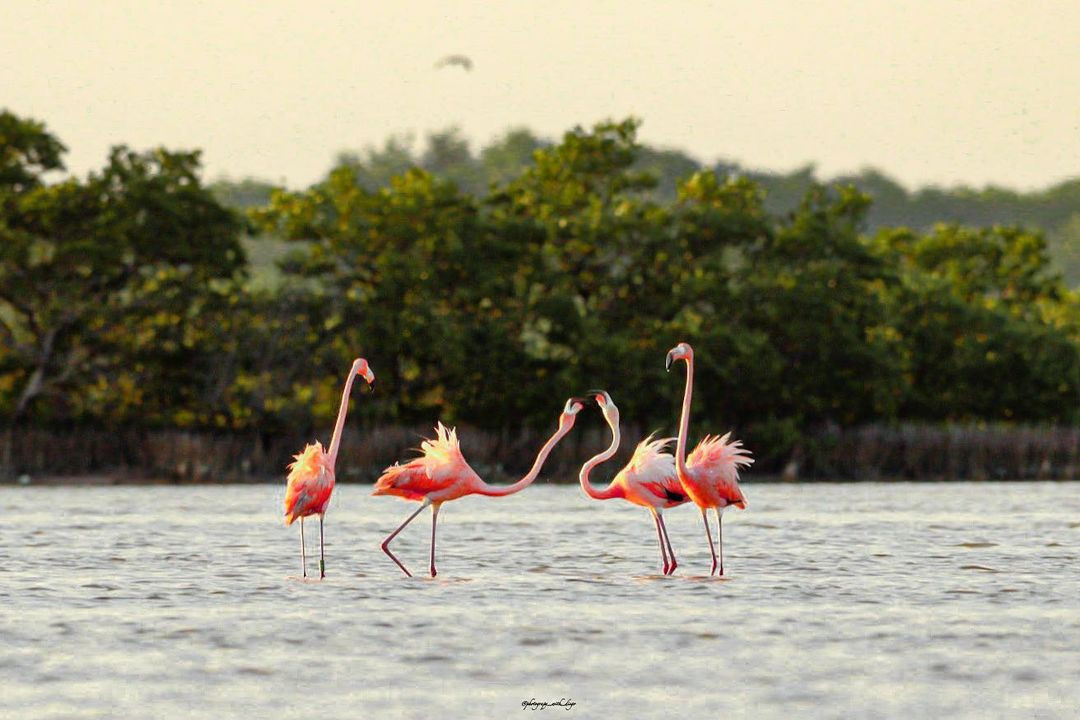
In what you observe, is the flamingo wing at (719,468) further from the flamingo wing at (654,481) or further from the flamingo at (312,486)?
the flamingo at (312,486)

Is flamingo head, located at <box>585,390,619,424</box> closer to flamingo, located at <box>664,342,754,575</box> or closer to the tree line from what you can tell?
flamingo, located at <box>664,342,754,575</box>

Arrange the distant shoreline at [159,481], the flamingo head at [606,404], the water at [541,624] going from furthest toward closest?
the distant shoreline at [159,481] < the flamingo head at [606,404] < the water at [541,624]

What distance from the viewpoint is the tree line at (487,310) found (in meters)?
51.6

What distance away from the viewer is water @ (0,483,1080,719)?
35.3ft

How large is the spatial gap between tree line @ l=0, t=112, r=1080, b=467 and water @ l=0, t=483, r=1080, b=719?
84.1ft

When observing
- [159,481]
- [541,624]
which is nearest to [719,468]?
[541,624]

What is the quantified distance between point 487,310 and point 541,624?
43395 millimetres

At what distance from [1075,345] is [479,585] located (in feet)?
164

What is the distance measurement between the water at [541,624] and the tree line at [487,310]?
25.6m

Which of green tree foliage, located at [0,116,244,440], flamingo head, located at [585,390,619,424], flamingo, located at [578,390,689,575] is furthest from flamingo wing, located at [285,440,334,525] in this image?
green tree foliage, located at [0,116,244,440]

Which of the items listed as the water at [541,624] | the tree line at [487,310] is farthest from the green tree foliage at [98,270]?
the water at [541,624]

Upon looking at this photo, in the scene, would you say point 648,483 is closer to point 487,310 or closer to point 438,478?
point 438,478

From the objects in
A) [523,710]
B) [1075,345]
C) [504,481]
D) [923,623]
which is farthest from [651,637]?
[1075,345]

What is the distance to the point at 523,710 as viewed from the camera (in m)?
10.3
